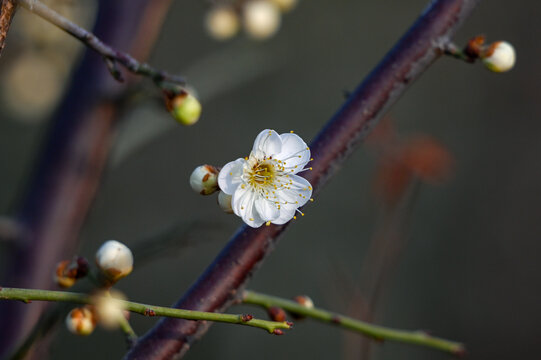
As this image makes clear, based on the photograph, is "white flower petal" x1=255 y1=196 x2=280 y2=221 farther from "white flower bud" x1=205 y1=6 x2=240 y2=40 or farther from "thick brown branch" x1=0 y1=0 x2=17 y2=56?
"white flower bud" x1=205 y1=6 x2=240 y2=40

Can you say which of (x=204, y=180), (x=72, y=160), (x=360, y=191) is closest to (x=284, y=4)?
(x=72, y=160)

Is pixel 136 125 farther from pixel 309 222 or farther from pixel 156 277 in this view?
pixel 156 277

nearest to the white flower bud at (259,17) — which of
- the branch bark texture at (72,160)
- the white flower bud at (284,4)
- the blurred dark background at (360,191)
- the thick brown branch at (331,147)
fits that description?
the white flower bud at (284,4)

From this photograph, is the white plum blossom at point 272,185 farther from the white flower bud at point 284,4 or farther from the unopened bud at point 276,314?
the white flower bud at point 284,4

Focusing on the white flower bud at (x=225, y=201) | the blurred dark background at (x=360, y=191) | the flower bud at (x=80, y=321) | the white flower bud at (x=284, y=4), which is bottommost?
the flower bud at (x=80, y=321)

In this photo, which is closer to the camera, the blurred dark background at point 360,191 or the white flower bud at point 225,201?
the white flower bud at point 225,201

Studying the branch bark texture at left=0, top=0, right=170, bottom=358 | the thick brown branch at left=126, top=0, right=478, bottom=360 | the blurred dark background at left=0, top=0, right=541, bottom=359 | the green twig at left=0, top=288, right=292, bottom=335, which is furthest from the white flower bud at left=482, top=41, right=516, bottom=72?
the blurred dark background at left=0, top=0, right=541, bottom=359
